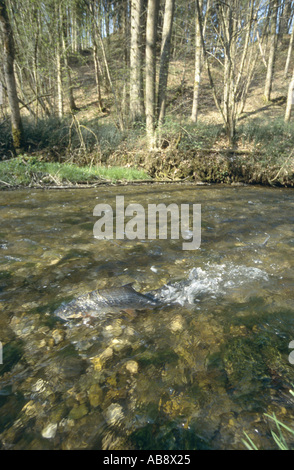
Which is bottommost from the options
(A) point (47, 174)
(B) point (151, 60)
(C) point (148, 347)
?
(C) point (148, 347)

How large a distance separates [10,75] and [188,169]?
6169 millimetres

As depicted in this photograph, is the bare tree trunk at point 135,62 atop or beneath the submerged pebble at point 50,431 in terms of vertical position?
atop

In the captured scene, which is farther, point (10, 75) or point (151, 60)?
point (151, 60)

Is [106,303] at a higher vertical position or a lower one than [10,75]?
lower

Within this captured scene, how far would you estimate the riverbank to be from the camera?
8.17 metres

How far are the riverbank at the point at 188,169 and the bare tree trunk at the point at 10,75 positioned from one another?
3.62 ft

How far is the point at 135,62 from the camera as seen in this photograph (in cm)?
1108

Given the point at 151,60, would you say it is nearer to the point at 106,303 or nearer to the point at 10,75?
the point at 10,75


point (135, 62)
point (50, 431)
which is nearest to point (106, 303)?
point (50, 431)

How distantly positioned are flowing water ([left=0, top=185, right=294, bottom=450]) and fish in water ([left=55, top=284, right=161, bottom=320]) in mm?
75

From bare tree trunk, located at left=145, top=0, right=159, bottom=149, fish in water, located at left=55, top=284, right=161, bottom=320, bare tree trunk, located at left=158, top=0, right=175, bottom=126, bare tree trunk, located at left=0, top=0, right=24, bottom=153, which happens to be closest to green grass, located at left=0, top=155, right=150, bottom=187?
bare tree trunk, located at left=0, top=0, right=24, bottom=153

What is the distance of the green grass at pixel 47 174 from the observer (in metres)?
7.47

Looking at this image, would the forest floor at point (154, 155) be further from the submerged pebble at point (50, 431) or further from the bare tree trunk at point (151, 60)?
the submerged pebble at point (50, 431)

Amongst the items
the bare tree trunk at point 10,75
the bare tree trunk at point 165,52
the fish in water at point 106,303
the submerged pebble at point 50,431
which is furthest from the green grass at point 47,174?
the submerged pebble at point 50,431
